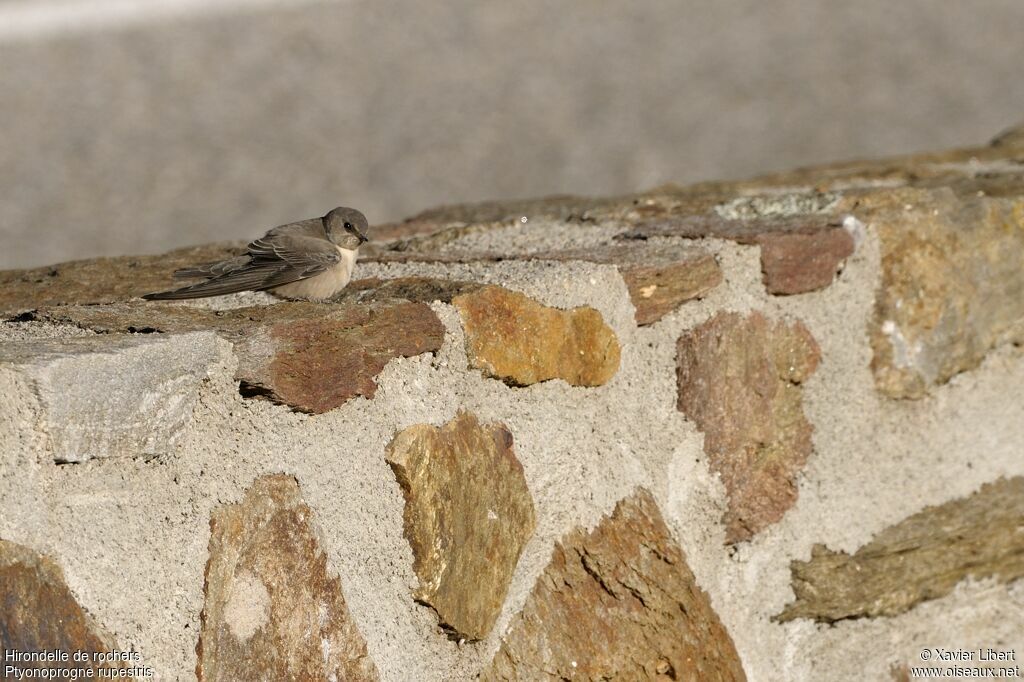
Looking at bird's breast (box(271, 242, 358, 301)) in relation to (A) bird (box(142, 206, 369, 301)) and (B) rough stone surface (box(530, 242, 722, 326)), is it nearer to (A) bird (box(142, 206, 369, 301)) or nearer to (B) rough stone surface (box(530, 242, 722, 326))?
(A) bird (box(142, 206, 369, 301))

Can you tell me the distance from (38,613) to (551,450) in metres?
0.73

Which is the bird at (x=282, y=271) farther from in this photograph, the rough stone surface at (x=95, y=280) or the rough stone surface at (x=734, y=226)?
the rough stone surface at (x=734, y=226)

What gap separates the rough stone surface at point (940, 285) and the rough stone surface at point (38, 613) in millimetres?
1330

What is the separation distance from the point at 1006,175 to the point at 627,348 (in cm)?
122

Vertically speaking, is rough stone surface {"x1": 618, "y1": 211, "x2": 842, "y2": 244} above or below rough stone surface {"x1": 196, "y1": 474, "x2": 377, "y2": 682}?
above

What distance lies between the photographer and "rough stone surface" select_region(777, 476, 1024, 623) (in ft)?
6.68

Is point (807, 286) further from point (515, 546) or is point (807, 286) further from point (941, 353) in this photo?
point (515, 546)

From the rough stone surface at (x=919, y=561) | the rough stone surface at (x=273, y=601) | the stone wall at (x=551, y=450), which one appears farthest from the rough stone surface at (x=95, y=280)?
the rough stone surface at (x=919, y=561)

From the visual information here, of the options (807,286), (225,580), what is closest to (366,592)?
(225,580)

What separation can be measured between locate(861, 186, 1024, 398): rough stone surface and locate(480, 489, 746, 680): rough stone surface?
0.52 meters

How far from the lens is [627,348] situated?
6.07 feet

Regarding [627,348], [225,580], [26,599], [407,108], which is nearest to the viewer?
[26,599]

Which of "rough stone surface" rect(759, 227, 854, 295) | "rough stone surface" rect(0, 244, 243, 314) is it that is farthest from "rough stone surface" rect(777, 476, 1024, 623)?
"rough stone surface" rect(0, 244, 243, 314)

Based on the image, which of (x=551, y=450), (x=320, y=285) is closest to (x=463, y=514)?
(x=551, y=450)
